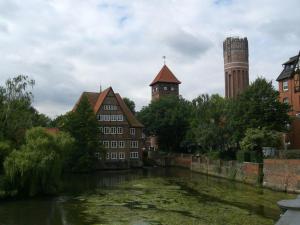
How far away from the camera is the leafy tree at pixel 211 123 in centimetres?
5925

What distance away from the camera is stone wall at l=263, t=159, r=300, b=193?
1346 inches

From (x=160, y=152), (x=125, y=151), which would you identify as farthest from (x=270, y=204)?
(x=160, y=152)

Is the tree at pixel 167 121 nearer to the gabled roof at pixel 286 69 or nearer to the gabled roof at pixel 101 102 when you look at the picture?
the gabled roof at pixel 101 102

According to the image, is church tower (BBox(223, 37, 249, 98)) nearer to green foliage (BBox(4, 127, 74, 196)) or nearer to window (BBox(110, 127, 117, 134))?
window (BBox(110, 127, 117, 134))

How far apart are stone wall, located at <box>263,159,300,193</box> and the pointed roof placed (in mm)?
62580

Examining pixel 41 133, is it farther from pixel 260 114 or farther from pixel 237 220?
pixel 260 114

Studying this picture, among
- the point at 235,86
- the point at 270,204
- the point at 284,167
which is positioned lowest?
the point at 270,204

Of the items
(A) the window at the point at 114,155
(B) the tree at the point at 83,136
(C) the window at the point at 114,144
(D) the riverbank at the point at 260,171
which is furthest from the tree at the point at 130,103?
(D) the riverbank at the point at 260,171

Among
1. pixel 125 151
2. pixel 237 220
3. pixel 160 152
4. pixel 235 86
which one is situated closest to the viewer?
pixel 237 220

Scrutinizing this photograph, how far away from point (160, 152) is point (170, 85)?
27.6 m

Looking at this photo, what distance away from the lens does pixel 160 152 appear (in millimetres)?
77562

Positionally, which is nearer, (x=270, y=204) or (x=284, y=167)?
(x=270, y=204)

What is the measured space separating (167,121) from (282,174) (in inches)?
1700

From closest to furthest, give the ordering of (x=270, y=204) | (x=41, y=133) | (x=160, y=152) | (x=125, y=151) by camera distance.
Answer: (x=270, y=204)
(x=41, y=133)
(x=125, y=151)
(x=160, y=152)
